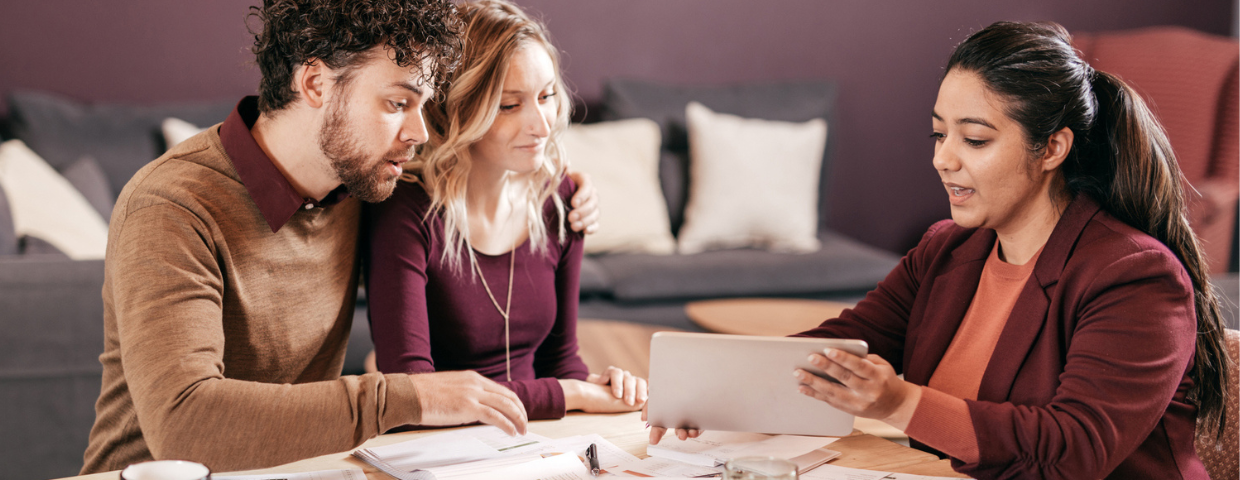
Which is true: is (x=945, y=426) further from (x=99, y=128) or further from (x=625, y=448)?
(x=99, y=128)

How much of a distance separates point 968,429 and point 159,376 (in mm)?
930

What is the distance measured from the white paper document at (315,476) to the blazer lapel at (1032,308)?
81cm

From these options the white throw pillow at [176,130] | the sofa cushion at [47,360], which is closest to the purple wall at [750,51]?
the white throw pillow at [176,130]

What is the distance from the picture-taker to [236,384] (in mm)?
1012

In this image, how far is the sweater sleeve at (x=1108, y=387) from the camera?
1.04 m

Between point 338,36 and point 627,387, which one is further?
point 627,387

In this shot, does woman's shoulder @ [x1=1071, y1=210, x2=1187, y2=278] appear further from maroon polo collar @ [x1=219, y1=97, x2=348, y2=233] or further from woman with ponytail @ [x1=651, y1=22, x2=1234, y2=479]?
maroon polo collar @ [x1=219, y1=97, x2=348, y2=233]

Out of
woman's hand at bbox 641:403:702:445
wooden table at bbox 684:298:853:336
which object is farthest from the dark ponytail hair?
Result: wooden table at bbox 684:298:853:336

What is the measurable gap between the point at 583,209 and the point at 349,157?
52 cm

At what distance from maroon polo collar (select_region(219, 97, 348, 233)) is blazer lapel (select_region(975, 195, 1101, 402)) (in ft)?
3.19

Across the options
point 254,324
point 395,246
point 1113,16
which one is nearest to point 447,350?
point 395,246

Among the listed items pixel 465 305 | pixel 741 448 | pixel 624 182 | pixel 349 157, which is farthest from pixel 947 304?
pixel 624 182

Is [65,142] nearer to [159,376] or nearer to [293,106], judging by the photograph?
[293,106]

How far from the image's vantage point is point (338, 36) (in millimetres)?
1195
